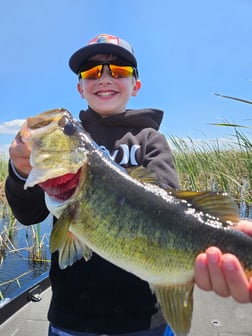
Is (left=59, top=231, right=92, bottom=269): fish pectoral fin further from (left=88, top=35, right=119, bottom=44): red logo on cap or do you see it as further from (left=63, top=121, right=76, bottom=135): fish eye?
(left=88, top=35, right=119, bottom=44): red logo on cap

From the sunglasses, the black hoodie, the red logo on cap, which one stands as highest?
the red logo on cap

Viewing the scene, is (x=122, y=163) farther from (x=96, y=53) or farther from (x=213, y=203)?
(x=96, y=53)

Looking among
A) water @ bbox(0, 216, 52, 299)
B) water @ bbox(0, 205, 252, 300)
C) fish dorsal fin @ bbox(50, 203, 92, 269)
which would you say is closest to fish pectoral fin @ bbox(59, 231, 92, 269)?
fish dorsal fin @ bbox(50, 203, 92, 269)

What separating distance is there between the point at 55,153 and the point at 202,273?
927 mm

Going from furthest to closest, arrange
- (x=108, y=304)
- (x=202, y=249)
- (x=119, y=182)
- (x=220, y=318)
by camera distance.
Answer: (x=220, y=318) → (x=108, y=304) → (x=119, y=182) → (x=202, y=249)

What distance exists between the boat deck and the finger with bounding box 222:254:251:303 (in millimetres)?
1944

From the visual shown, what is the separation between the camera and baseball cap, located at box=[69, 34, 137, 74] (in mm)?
2705

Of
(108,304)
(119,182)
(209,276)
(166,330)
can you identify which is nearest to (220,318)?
(166,330)

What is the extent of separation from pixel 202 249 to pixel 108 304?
73cm

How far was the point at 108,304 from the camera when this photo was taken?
212 cm

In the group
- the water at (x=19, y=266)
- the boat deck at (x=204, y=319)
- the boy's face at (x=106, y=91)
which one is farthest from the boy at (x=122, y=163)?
the water at (x=19, y=266)

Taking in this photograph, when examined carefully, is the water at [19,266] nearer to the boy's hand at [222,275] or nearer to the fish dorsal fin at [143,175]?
the fish dorsal fin at [143,175]

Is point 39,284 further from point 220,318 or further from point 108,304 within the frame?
point 108,304

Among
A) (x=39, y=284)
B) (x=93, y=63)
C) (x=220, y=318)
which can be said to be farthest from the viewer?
(x=39, y=284)
